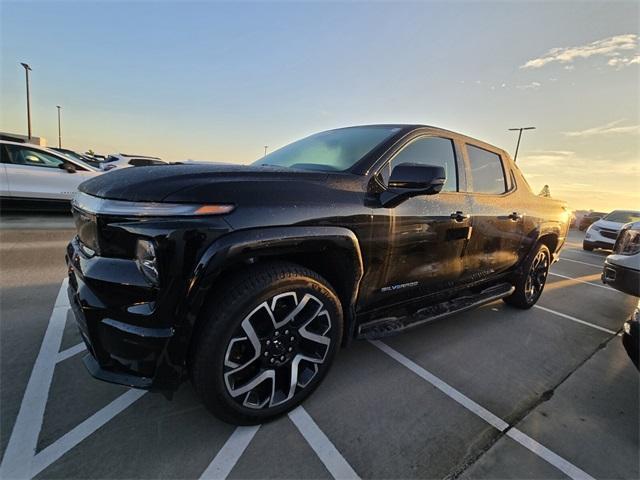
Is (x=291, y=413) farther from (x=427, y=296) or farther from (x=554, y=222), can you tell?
(x=554, y=222)

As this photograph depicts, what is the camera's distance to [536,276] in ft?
14.2

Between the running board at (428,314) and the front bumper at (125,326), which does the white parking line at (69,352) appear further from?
the running board at (428,314)

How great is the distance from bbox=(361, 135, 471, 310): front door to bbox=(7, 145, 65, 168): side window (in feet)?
27.2

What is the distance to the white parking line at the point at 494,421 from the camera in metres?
1.87

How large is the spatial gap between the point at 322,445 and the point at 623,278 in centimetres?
397

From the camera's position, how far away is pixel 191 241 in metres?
1.59

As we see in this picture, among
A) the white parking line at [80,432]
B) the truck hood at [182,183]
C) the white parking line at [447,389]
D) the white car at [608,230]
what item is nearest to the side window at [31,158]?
the truck hood at [182,183]

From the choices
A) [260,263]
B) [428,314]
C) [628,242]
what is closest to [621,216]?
[628,242]

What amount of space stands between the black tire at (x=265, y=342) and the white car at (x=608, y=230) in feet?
38.7

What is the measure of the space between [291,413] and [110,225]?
152 centimetres

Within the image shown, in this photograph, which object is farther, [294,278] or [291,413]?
[291,413]

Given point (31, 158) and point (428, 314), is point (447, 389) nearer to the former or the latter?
point (428, 314)

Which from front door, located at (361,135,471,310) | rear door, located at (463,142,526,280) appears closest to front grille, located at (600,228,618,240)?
rear door, located at (463,142,526,280)

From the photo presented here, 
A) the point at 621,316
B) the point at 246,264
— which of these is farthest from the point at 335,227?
the point at 621,316
